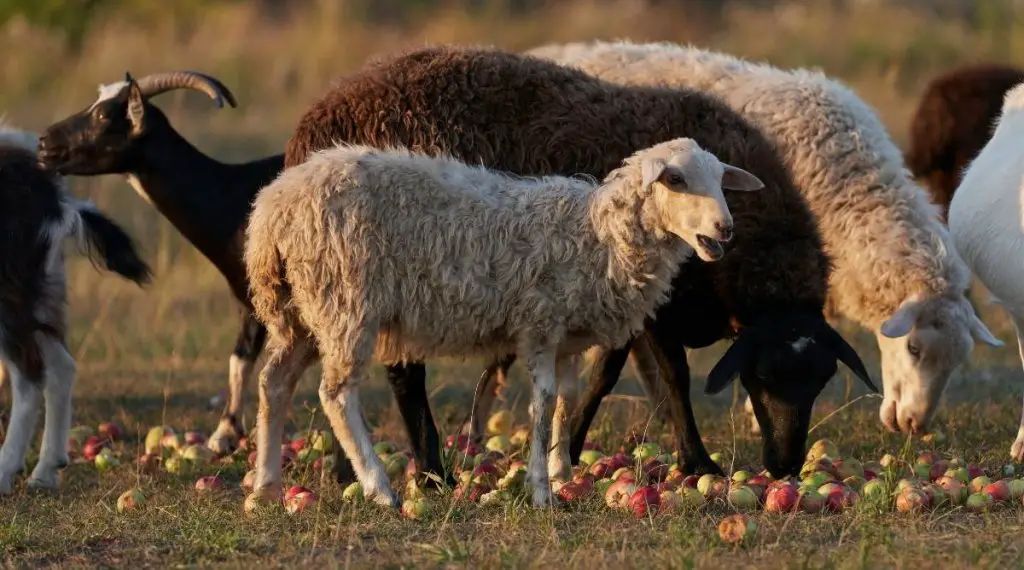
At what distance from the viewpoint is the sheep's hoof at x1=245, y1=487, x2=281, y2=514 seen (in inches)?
263

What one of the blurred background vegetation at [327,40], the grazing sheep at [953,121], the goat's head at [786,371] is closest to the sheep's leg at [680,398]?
the goat's head at [786,371]

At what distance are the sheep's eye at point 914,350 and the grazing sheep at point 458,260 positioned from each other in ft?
7.38

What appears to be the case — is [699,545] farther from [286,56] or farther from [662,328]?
[286,56]

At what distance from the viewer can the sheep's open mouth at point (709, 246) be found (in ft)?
21.3

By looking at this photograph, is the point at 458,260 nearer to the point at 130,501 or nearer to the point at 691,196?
the point at 691,196

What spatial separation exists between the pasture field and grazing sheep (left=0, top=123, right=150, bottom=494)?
28cm

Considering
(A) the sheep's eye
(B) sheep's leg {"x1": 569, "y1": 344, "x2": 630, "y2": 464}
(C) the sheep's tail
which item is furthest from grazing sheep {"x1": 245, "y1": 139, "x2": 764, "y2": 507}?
(A) the sheep's eye

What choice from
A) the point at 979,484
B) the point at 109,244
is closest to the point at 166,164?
the point at 109,244

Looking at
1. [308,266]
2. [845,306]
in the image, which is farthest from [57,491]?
[845,306]

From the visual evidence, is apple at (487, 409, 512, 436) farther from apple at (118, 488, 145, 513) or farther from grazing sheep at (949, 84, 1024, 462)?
grazing sheep at (949, 84, 1024, 462)

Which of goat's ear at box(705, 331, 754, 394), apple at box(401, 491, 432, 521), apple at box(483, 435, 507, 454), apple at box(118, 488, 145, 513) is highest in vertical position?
goat's ear at box(705, 331, 754, 394)

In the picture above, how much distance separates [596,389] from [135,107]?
110 inches

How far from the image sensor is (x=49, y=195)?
312 inches

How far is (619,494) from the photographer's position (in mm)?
6570
